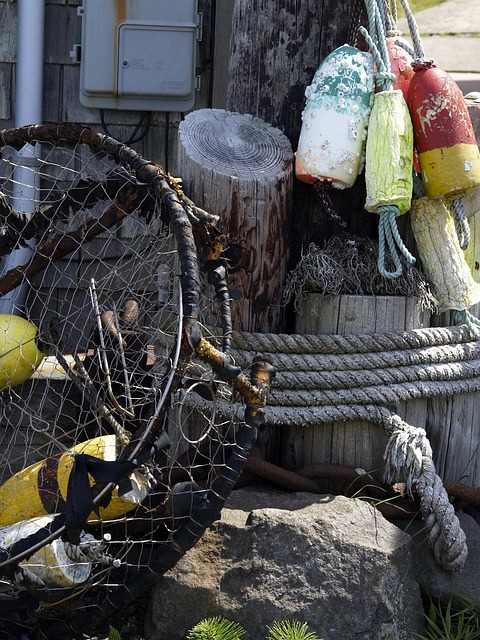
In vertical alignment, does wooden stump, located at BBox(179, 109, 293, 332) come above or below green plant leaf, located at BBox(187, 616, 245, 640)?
above

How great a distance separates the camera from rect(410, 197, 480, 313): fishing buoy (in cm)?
296

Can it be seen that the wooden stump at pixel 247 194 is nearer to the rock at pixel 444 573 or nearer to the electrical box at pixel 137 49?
the rock at pixel 444 573

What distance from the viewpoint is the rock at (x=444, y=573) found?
2.63 metres

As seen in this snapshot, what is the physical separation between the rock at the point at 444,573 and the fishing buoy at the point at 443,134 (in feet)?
3.64

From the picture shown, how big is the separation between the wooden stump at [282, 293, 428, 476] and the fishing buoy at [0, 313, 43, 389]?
107 centimetres

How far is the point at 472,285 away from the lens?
3.01 m

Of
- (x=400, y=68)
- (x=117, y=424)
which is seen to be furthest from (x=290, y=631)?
(x=400, y=68)

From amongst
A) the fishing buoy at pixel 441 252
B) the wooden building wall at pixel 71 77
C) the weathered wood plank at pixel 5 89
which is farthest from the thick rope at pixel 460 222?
the weathered wood plank at pixel 5 89

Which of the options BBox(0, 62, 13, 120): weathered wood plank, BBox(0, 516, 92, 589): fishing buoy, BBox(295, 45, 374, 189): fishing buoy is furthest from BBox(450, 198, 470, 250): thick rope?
BBox(0, 62, 13, 120): weathered wood plank

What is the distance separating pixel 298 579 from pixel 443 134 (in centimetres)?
147

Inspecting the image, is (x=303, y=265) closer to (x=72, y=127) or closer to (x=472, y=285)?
(x=472, y=285)

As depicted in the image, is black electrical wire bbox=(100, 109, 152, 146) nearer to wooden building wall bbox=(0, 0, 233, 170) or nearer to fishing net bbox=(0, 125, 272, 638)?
wooden building wall bbox=(0, 0, 233, 170)

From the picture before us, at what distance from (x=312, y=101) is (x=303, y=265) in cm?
54

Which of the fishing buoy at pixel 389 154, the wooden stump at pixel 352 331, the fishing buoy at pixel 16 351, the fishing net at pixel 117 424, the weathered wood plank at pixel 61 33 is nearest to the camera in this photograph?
the fishing net at pixel 117 424
